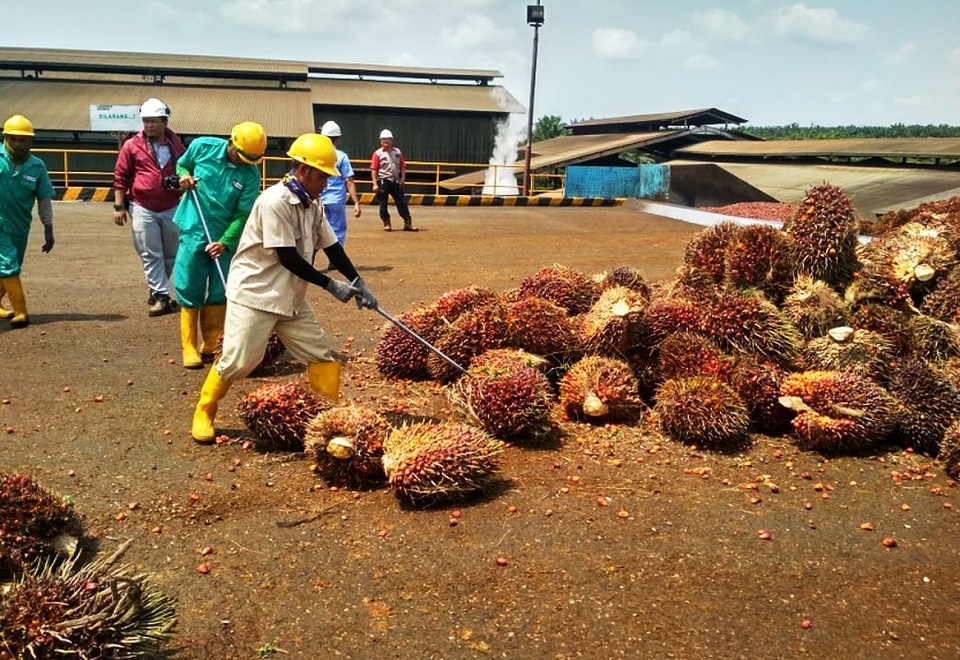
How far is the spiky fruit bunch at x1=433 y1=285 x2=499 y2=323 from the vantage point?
6504mm

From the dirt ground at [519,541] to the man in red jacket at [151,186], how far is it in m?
2.16

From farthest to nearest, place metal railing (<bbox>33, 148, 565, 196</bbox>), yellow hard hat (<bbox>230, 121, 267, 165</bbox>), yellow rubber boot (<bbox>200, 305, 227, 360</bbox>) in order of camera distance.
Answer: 1. metal railing (<bbox>33, 148, 565, 196</bbox>)
2. yellow rubber boot (<bbox>200, 305, 227, 360</bbox>)
3. yellow hard hat (<bbox>230, 121, 267, 165</bbox>)

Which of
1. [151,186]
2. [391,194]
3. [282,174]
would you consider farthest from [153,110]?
[282,174]

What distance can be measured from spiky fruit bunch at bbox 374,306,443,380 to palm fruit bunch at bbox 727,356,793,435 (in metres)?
2.35

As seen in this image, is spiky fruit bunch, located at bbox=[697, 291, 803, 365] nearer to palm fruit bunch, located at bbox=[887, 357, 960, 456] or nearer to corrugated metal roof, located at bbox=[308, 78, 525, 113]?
palm fruit bunch, located at bbox=[887, 357, 960, 456]

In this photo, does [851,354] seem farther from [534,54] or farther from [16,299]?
[534,54]

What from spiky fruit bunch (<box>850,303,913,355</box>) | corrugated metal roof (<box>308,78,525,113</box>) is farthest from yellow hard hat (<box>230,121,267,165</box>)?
corrugated metal roof (<box>308,78,525,113</box>)

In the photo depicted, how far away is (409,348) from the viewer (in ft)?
21.4

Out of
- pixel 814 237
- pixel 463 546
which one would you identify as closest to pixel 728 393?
pixel 814 237

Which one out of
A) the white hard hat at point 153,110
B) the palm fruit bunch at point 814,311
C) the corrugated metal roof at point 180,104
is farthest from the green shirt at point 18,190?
the corrugated metal roof at point 180,104

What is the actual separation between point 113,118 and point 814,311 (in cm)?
3014

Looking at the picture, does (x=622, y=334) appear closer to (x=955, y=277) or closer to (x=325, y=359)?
(x=325, y=359)

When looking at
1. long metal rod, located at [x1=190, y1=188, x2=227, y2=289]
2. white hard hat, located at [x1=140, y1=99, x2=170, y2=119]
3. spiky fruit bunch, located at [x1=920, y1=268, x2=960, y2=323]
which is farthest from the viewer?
white hard hat, located at [x1=140, y1=99, x2=170, y2=119]

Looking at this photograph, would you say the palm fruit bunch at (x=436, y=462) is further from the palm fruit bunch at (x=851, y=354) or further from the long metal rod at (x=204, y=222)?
the long metal rod at (x=204, y=222)
